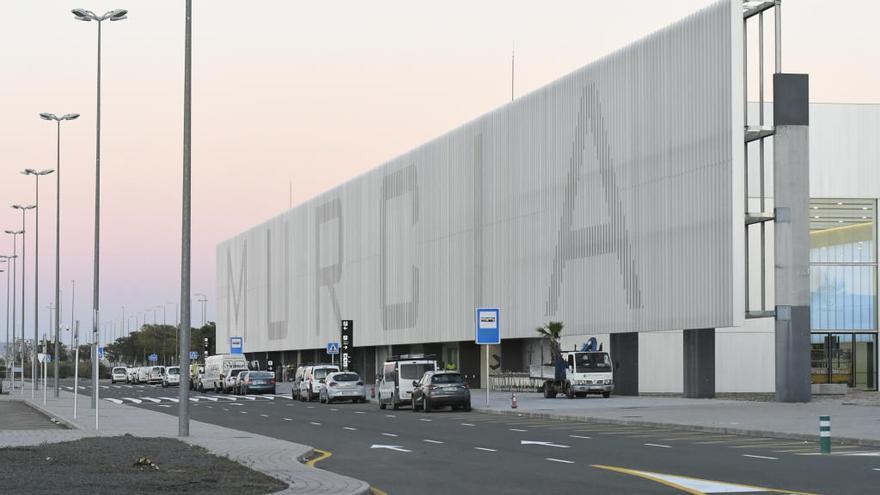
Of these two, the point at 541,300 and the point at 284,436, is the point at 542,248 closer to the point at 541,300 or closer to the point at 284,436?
the point at 541,300

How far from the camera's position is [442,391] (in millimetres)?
51125

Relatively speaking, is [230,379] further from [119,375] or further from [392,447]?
[392,447]

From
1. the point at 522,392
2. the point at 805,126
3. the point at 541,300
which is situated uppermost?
the point at 805,126

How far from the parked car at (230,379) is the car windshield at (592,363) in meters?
31.1

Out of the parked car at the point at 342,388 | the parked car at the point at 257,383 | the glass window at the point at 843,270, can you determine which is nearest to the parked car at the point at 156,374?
the parked car at the point at 257,383

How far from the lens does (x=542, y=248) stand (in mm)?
72500

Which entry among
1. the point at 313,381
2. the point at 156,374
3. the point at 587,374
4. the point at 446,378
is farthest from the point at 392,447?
the point at 156,374

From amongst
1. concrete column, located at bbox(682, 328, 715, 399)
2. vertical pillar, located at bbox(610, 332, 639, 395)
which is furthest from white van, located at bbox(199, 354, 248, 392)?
concrete column, located at bbox(682, 328, 715, 399)

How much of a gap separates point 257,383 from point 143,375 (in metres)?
49.7

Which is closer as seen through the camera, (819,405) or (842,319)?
(819,405)

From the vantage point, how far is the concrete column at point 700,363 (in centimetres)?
5669

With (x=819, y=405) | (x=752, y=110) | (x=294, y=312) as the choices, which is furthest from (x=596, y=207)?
(x=294, y=312)

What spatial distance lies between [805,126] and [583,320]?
724 inches

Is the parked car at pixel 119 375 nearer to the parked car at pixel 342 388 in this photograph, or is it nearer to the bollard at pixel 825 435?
the parked car at pixel 342 388
